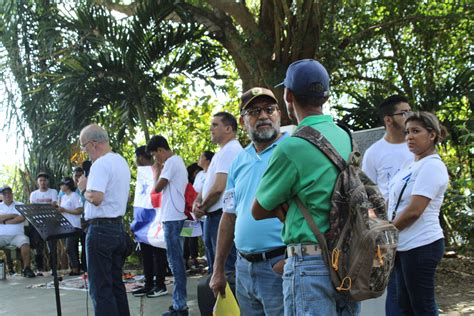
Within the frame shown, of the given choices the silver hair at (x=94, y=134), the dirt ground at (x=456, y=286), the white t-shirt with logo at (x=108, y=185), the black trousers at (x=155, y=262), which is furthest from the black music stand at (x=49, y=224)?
the dirt ground at (x=456, y=286)

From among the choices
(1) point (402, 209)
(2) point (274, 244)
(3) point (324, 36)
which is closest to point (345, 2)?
(3) point (324, 36)

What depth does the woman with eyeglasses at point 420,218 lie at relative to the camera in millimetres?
4242

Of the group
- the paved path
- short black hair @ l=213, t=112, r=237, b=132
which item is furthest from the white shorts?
short black hair @ l=213, t=112, r=237, b=132

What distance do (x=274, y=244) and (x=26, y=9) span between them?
10.2 meters

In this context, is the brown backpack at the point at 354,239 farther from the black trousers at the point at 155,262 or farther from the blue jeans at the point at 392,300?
the black trousers at the point at 155,262

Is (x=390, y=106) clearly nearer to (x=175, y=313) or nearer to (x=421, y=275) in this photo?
(x=421, y=275)

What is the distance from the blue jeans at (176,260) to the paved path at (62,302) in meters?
0.54

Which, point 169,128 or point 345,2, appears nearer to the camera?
point 345,2

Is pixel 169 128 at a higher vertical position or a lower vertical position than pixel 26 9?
lower

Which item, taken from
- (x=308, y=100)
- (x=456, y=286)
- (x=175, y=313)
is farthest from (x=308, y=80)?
(x=456, y=286)

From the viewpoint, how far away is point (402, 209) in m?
4.39

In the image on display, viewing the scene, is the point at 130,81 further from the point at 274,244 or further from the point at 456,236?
the point at 274,244

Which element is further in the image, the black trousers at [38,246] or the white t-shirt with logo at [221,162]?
the black trousers at [38,246]

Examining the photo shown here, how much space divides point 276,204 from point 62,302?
6497mm
